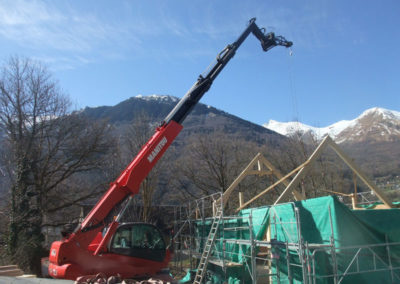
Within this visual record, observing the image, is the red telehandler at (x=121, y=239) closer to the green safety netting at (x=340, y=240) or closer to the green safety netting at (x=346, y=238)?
the green safety netting at (x=340, y=240)

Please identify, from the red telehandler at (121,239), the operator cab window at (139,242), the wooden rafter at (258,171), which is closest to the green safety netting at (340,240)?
the operator cab window at (139,242)

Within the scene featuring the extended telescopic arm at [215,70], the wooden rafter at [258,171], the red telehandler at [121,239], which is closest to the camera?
the red telehandler at [121,239]

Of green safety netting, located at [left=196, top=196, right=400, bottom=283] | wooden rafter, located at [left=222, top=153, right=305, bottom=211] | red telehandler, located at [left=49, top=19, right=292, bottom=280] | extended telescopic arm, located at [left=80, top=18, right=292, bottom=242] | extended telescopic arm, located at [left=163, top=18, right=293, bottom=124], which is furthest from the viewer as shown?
wooden rafter, located at [left=222, top=153, right=305, bottom=211]

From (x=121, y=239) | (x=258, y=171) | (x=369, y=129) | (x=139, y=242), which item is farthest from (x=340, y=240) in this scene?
(x=369, y=129)

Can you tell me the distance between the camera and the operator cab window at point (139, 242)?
31.6ft

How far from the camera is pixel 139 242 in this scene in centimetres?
1005

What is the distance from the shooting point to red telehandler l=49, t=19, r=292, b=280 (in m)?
8.69

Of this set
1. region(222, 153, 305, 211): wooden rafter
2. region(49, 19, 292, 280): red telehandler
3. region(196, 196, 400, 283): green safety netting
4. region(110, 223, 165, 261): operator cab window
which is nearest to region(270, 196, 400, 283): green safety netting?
region(196, 196, 400, 283): green safety netting

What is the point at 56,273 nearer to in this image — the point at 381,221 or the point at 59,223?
the point at 381,221

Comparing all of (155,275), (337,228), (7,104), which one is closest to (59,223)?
(7,104)

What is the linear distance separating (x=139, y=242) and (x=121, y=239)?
0.62m

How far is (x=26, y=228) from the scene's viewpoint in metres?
17.3

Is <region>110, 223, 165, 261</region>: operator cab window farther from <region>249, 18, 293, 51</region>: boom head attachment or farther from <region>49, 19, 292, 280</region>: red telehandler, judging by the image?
<region>249, 18, 293, 51</region>: boom head attachment

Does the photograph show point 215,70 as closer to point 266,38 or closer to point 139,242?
point 266,38
